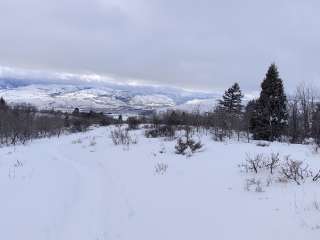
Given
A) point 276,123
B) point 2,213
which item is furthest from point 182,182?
point 276,123

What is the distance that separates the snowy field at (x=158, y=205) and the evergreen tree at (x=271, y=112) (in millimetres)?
21725

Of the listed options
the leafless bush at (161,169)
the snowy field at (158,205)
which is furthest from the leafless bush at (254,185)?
the leafless bush at (161,169)

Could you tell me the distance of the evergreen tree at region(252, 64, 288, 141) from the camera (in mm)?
33594

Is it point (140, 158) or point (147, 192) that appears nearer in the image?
point (147, 192)

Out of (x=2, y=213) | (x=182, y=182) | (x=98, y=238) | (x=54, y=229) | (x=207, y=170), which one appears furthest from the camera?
(x=207, y=170)

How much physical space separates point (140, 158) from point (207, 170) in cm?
435

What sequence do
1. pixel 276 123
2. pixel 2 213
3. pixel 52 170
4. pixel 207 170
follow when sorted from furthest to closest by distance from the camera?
pixel 276 123 < pixel 52 170 < pixel 207 170 < pixel 2 213

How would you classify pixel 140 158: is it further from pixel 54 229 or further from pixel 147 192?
pixel 54 229

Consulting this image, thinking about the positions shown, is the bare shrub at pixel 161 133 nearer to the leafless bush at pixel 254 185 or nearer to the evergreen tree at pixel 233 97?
the leafless bush at pixel 254 185

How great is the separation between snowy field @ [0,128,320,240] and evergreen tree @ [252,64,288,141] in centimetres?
2172

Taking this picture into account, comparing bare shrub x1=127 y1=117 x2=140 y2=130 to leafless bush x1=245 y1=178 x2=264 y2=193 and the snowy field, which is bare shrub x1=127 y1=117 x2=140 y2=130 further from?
leafless bush x1=245 y1=178 x2=264 y2=193

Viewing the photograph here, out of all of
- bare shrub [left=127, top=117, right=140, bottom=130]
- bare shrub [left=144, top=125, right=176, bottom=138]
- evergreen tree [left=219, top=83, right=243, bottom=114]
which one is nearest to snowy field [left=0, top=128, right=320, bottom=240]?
bare shrub [left=144, top=125, right=176, bottom=138]

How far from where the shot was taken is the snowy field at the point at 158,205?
619 centimetres

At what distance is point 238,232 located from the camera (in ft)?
19.5
